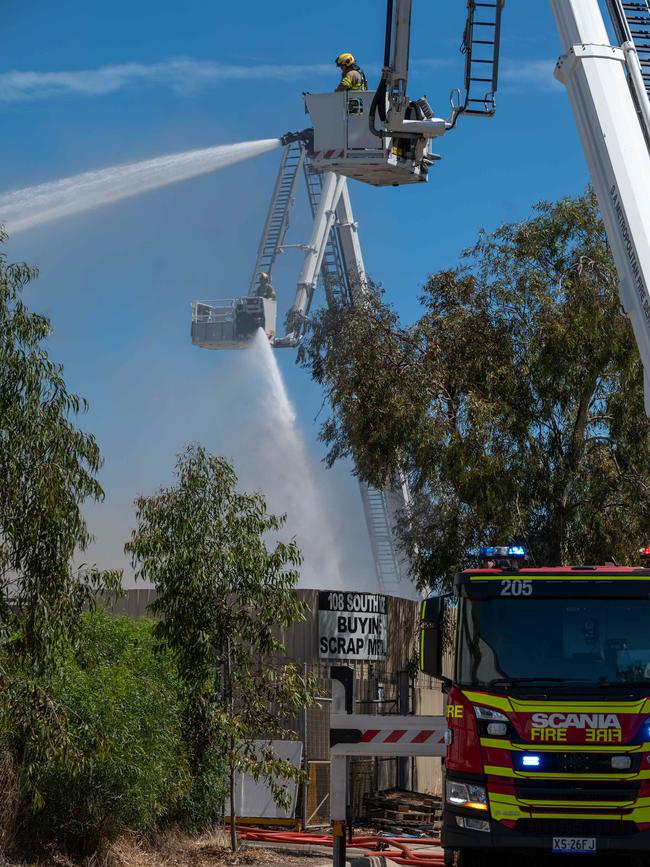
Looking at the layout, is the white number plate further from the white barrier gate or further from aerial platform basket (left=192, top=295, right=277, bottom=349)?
aerial platform basket (left=192, top=295, right=277, bottom=349)

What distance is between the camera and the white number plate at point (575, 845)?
9.52 m

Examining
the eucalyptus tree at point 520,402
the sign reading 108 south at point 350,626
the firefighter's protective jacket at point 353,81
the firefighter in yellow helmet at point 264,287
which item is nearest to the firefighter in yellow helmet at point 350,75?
the firefighter's protective jacket at point 353,81

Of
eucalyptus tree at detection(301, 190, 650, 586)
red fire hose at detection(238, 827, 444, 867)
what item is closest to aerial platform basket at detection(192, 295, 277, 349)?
eucalyptus tree at detection(301, 190, 650, 586)

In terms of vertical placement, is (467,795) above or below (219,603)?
below

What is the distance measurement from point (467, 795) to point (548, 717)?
912 mm

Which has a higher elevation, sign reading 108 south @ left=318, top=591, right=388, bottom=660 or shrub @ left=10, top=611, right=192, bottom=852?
sign reading 108 south @ left=318, top=591, right=388, bottom=660

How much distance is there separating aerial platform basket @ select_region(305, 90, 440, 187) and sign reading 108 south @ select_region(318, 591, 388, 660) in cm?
800

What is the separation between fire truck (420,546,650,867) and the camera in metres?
9.55

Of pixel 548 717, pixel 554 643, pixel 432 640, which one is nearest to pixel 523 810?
pixel 548 717

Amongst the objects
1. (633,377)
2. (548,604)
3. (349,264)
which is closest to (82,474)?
A: (548,604)

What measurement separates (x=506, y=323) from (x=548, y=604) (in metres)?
14.0

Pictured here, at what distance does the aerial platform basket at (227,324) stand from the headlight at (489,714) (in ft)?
81.7

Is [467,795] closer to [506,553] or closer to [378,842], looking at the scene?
[506,553]

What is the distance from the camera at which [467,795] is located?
9.74m
